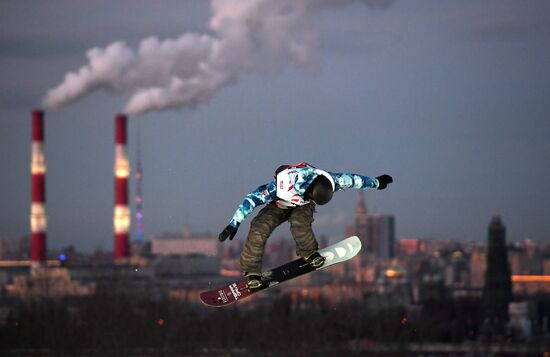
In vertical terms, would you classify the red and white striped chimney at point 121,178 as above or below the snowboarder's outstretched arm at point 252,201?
above

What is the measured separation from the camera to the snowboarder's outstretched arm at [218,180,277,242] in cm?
1138

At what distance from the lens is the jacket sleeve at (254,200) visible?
11.4 m

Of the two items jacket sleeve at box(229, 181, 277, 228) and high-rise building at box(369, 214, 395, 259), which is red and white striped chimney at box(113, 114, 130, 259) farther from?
jacket sleeve at box(229, 181, 277, 228)

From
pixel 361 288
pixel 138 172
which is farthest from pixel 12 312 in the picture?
pixel 361 288

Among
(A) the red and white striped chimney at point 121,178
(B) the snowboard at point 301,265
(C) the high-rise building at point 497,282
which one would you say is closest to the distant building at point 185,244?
(A) the red and white striped chimney at point 121,178

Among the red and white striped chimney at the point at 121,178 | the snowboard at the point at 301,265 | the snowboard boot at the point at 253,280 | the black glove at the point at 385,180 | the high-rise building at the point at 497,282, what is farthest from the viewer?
the high-rise building at the point at 497,282

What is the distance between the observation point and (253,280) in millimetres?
12102

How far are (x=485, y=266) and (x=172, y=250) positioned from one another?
104ft

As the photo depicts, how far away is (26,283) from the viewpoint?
9981 cm

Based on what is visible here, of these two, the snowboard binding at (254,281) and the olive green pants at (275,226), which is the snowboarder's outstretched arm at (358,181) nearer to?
the olive green pants at (275,226)

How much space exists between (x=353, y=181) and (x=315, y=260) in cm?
A: 90

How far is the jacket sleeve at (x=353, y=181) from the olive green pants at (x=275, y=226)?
31cm

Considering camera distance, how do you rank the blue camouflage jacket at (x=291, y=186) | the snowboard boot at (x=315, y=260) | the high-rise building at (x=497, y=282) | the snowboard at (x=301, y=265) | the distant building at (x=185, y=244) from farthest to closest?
the distant building at (x=185, y=244) → the high-rise building at (x=497, y=282) → the snowboard at (x=301, y=265) → the snowboard boot at (x=315, y=260) → the blue camouflage jacket at (x=291, y=186)

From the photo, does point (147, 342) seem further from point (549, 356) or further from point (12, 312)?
point (549, 356)
